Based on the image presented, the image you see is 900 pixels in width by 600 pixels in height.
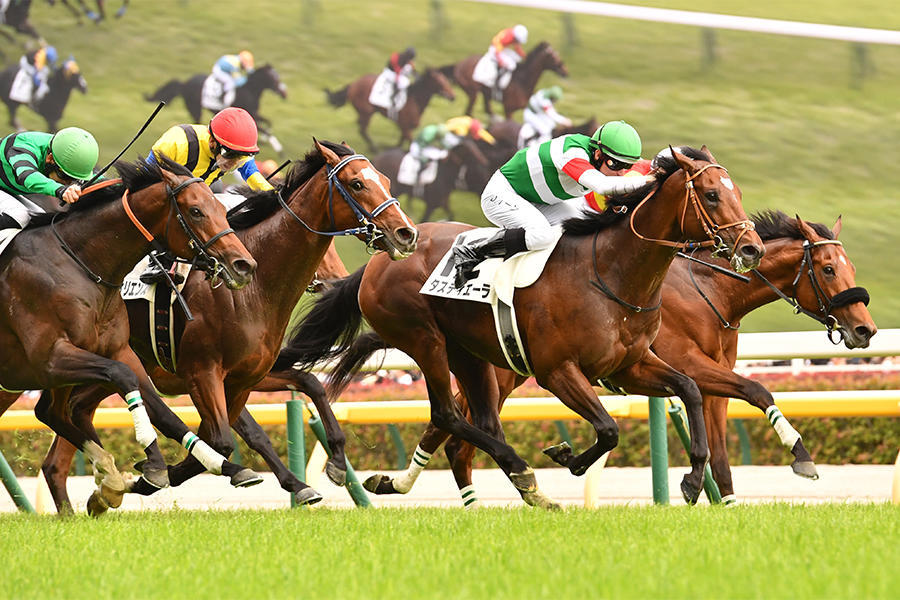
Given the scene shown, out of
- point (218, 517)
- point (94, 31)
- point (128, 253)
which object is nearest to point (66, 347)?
point (128, 253)

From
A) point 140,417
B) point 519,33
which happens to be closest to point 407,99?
point 519,33

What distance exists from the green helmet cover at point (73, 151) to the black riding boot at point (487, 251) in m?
1.87

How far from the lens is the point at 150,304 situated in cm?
644

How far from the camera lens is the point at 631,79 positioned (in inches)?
787

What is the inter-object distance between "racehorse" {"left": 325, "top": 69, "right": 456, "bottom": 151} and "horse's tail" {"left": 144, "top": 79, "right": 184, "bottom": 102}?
105 inches

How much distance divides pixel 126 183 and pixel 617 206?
2393 mm

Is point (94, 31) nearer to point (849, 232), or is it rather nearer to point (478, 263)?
point (849, 232)

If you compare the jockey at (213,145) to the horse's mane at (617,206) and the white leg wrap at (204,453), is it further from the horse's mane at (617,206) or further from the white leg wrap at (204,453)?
the horse's mane at (617,206)

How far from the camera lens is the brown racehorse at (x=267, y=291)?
20.1ft

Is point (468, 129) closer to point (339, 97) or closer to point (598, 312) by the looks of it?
point (339, 97)

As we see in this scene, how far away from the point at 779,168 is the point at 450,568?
52.2ft

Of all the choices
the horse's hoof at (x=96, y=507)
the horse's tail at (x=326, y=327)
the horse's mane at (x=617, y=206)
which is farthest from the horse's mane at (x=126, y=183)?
the horse's mane at (x=617, y=206)

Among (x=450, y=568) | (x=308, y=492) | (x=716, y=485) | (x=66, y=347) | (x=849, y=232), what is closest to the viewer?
(x=450, y=568)

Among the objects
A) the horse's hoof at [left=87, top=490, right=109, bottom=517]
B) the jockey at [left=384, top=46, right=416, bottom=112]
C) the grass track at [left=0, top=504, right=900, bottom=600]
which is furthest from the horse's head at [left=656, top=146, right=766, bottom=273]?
the jockey at [left=384, top=46, right=416, bottom=112]
